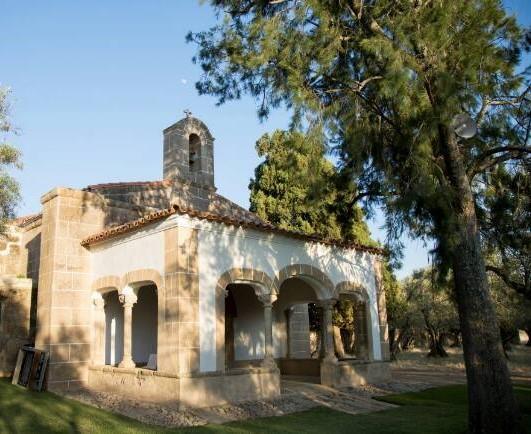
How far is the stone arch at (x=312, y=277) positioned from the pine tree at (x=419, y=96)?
3.34 m

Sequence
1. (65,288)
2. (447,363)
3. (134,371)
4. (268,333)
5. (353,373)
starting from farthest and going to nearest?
(447,363) < (353,373) < (65,288) < (268,333) < (134,371)

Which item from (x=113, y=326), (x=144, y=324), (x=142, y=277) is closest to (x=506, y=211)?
(x=142, y=277)

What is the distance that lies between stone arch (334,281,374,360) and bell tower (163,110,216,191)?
5315 millimetres

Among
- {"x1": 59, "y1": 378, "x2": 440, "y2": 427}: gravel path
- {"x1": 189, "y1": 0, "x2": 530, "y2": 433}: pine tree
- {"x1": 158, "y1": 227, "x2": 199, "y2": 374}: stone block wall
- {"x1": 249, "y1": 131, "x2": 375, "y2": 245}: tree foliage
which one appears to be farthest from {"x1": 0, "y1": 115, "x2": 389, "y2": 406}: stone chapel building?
{"x1": 189, "y1": 0, "x2": 530, "y2": 433}: pine tree

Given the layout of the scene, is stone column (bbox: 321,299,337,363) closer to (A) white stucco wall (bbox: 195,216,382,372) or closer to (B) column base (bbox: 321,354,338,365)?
(B) column base (bbox: 321,354,338,365)

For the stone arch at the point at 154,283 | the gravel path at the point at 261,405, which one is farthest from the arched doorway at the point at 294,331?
the stone arch at the point at 154,283

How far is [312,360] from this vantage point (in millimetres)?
13945

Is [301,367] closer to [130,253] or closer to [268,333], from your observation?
[268,333]

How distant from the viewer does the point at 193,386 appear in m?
8.72

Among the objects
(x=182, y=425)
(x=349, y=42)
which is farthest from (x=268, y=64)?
(x=182, y=425)

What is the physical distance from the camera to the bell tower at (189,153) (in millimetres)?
14445

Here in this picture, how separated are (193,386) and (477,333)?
15.7 ft

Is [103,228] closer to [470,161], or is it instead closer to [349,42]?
[349,42]

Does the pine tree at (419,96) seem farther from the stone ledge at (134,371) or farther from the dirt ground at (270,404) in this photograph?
the stone ledge at (134,371)
